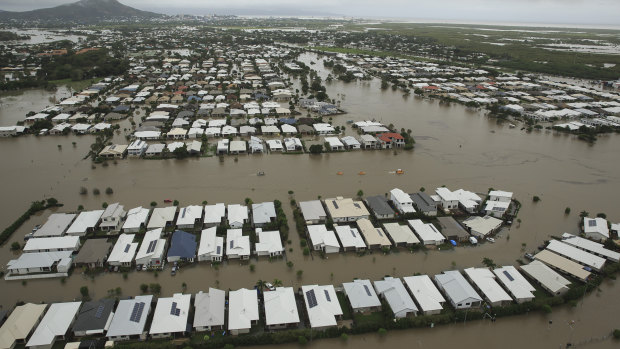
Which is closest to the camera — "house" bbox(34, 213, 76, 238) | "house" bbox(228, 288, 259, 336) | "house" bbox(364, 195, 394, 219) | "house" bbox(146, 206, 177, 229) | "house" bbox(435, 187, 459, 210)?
"house" bbox(228, 288, 259, 336)

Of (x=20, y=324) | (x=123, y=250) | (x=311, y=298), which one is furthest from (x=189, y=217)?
(x=311, y=298)

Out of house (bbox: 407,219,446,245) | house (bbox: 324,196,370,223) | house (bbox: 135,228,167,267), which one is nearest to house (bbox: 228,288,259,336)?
house (bbox: 135,228,167,267)

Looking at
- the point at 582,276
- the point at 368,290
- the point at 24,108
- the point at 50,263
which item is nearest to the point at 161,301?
the point at 50,263

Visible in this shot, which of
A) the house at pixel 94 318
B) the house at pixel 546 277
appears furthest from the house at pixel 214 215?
the house at pixel 546 277

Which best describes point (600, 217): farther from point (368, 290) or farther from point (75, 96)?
point (75, 96)

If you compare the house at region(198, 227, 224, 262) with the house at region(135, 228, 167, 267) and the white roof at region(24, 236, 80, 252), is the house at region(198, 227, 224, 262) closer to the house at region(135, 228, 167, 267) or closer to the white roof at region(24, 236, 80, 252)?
the house at region(135, 228, 167, 267)

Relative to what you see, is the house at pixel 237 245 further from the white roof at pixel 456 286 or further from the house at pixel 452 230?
the house at pixel 452 230
